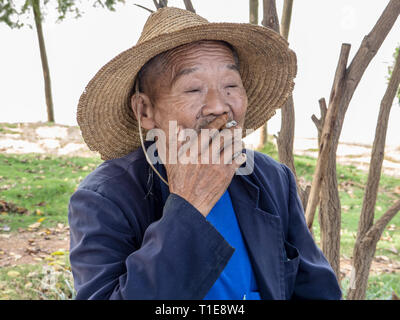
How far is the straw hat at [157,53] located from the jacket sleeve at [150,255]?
1.82ft

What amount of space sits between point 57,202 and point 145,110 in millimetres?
5726

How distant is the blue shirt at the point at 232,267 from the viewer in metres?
1.82

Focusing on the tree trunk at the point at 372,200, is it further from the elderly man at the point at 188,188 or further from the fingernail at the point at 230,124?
the fingernail at the point at 230,124

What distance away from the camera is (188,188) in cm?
163

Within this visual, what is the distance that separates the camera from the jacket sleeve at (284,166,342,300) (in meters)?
2.08

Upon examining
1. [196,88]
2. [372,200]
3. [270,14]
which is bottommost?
[372,200]

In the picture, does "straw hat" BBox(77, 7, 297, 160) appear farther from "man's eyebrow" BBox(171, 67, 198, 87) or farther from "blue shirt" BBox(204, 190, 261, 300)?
"blue shirt" BBox(204, 190, 261, 300)

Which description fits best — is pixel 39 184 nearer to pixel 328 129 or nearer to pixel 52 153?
pixel 52 153

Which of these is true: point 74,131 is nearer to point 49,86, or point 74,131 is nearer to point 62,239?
point 49,86

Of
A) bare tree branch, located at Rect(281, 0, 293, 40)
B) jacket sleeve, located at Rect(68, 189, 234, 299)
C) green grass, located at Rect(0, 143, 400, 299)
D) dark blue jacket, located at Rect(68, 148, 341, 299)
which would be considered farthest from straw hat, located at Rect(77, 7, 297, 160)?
green grass, located at Rect(0, 143, 400, 299)

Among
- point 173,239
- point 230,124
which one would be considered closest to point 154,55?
point 230,124

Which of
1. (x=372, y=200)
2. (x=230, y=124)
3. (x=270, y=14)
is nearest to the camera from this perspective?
(x=230, y=124)

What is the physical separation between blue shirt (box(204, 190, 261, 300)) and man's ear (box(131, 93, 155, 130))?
19.8 inches
